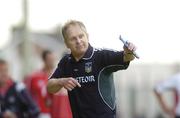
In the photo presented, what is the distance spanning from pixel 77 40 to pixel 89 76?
414 mm

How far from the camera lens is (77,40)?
10.6 meters

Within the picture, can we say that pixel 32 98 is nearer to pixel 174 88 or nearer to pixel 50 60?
pixel 50 60

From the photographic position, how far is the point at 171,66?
2079 inches

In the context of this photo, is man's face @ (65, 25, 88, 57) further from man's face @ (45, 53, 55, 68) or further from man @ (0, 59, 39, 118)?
man's face @ (45, 53, 55, 68)

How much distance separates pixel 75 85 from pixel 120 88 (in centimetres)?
4615

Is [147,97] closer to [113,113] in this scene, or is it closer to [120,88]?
[120,88]

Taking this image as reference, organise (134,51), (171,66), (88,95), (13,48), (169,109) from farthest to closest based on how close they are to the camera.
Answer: (13,48), (171,66), (169,109), (88,95), (134,51)

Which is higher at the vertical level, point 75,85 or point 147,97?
point 75,85

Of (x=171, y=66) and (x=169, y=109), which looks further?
(x=171, y=66)

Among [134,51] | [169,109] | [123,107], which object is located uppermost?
[134,51]

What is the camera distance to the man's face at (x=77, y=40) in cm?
1057

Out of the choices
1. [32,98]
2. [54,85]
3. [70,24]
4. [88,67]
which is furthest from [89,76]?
[32,98]

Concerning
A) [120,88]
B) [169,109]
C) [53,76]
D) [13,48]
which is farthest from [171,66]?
[53,76]

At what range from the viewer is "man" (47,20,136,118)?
10.6 m
